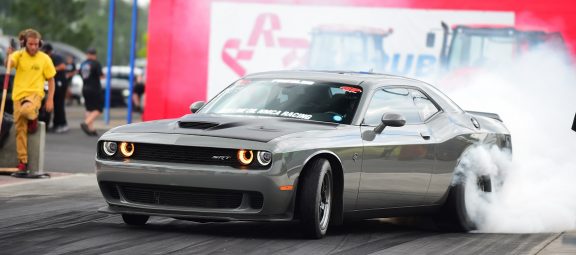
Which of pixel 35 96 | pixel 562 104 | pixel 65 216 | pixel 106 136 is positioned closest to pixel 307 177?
pixel 106 136

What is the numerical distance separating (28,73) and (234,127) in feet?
18.6

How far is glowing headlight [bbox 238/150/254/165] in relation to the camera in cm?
898

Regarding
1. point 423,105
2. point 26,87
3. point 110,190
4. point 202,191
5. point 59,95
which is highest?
point 423,105

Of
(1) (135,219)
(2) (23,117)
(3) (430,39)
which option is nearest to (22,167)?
(2) (23,117)

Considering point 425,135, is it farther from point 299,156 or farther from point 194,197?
point 194,197

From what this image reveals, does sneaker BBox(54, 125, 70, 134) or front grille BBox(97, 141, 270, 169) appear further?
sneaker BBox(54, 125, 70, 134)

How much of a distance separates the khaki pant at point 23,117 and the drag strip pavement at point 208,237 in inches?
112

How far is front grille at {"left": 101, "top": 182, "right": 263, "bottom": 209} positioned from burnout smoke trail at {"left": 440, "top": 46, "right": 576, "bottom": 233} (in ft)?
8.44

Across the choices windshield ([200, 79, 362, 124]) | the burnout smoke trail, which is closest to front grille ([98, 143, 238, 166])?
windshield ([200, 79, 362, 124])

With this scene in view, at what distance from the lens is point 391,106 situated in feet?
34.4

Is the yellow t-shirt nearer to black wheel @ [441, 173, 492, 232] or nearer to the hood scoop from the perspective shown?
the hood scoop

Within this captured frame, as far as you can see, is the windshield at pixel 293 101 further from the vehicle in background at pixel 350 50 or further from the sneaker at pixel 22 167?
the vehicle in background at pixel 350 50

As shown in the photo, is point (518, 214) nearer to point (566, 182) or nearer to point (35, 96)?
point (566, 182)

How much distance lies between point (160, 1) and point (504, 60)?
19.0 feet
